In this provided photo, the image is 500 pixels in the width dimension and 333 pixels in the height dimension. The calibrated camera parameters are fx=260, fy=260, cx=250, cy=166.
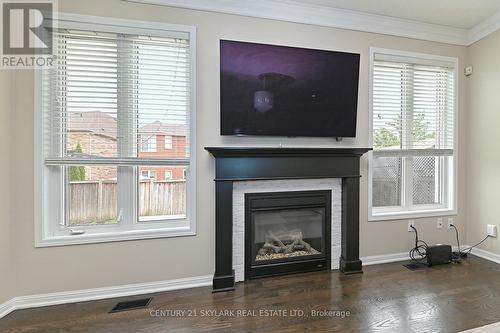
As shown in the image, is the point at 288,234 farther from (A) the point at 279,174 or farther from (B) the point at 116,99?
(B) the point at 116,99

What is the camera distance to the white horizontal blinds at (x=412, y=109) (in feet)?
9.83

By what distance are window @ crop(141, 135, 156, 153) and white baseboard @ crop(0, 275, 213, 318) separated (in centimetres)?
122

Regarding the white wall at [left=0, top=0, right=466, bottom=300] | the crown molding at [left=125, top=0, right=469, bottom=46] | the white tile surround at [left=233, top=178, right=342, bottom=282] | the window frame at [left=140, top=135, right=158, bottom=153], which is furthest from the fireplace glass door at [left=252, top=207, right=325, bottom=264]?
the crown molding at [left=125, top=0, right=469, bottom=46]

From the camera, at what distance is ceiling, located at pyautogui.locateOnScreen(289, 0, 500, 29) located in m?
2.63

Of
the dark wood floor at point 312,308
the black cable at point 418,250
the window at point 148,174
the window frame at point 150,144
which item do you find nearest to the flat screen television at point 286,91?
the window frame at point 150,144

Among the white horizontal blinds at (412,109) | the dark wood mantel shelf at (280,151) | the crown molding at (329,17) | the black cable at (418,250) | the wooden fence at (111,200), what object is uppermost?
the crown molding at (329,17)

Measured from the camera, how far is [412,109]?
122 inches

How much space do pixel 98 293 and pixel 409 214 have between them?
3.36 metres

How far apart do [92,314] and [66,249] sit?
59 centimetres

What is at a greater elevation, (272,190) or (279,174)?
(279,174)

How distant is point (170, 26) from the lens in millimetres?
2379

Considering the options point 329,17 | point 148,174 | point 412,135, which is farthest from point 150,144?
point 412,135

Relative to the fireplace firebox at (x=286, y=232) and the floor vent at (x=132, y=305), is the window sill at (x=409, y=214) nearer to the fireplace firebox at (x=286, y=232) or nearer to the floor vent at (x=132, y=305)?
the fireplace firebox at (x=286, y=232)

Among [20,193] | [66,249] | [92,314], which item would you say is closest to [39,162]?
[20,193]
